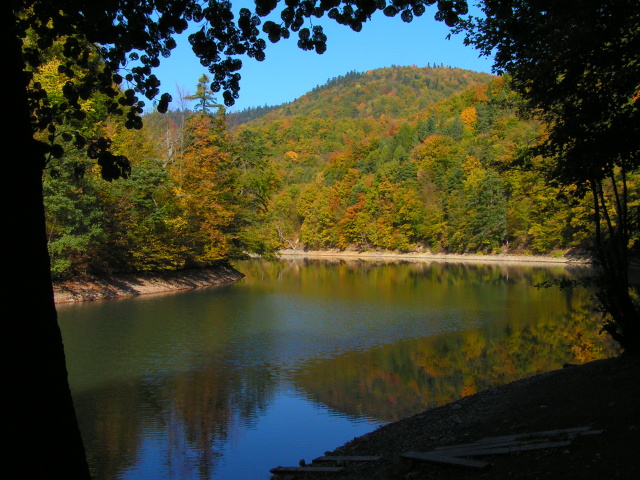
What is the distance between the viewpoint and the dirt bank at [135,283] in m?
26.8

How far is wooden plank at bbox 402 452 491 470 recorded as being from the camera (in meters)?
5.10

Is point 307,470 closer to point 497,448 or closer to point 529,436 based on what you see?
point 497,448

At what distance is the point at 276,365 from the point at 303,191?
78.9 metres

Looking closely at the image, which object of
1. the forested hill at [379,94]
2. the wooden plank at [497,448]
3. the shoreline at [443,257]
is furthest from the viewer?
the forested hill at [379,94]

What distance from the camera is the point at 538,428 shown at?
6555 millimetres

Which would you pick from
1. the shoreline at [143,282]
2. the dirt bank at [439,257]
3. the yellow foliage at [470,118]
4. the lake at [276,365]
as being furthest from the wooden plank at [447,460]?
the yellow foliage at [470,118]

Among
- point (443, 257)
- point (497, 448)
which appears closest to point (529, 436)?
point (497, 448)

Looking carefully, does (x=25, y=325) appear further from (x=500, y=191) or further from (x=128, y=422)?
(x=500, y=191)

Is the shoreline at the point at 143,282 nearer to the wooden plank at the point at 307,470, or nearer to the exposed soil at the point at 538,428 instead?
the wooden plank at the point at 307,470

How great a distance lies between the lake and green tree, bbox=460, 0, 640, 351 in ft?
17.0

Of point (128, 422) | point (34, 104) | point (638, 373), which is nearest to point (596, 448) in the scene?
point (638, 373)

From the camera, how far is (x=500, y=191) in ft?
200

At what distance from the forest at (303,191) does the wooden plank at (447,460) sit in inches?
178

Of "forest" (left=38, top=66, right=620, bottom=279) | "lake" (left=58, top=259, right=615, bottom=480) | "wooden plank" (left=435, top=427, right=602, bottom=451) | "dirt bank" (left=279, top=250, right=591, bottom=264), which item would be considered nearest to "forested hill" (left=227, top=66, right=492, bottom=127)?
"forest" (left=38, top=66, right=620, bottom=279)
